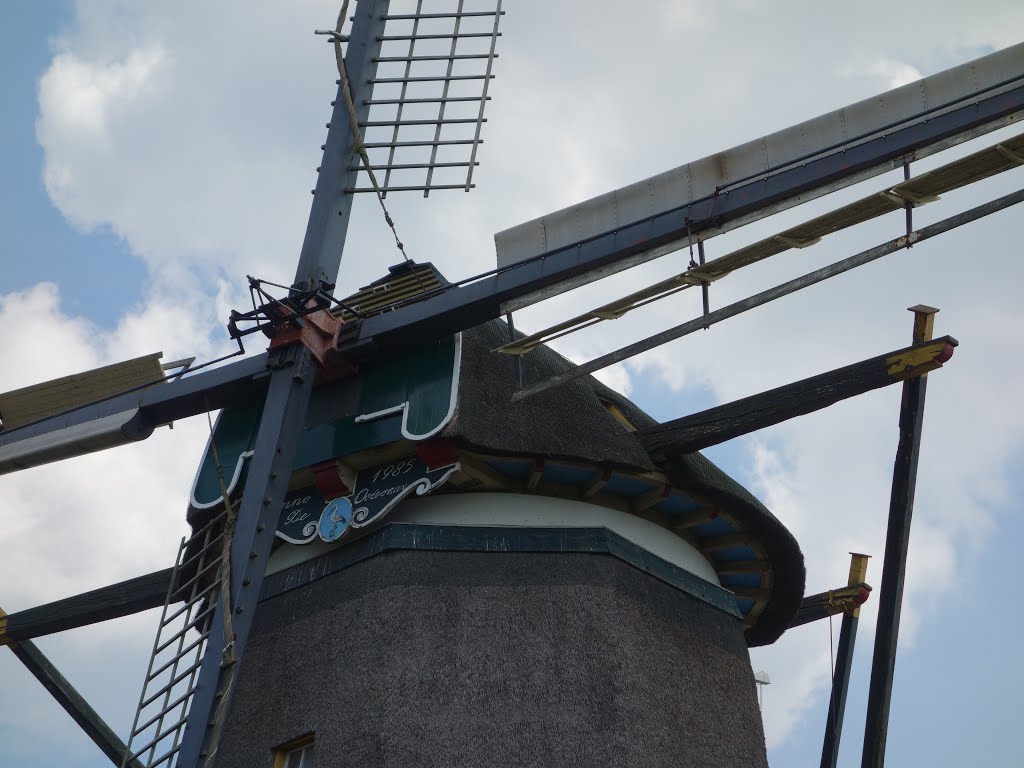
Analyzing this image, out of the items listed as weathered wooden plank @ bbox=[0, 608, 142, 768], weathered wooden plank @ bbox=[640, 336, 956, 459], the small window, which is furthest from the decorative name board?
weathered wooden plank @ bbox=[0, 608, 142, 768]

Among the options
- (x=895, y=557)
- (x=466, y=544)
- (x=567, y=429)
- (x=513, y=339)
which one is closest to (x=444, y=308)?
(x=513, y=339)

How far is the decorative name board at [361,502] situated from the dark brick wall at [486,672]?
34 cm

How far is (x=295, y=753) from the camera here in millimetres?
8016

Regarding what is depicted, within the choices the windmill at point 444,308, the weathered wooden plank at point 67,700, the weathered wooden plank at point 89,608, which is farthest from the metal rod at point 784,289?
the weathered wooden plank at point 67,700

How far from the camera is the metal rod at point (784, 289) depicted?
7.22 metres

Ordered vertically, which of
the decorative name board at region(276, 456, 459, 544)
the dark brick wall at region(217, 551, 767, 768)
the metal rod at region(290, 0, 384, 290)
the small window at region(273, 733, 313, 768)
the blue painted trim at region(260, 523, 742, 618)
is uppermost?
the metal rod at region(290, 0, 384, 290)

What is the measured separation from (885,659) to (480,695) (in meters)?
3.12

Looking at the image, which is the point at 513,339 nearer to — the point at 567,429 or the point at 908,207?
the point at 567,429

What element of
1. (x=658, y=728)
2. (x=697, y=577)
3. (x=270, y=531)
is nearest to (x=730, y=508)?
(x=697, y=577)

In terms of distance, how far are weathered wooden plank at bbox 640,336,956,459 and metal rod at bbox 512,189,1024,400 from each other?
1097 mm

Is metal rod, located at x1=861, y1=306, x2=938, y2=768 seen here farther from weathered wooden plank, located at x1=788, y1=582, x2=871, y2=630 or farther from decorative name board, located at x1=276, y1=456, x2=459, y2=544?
decorative name board, located at x1=276, y1=456, x2=459, y2=544

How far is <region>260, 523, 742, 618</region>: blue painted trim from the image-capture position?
27.7ft

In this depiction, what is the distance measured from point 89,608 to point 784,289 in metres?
6.06

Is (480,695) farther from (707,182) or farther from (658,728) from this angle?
(707,182)
